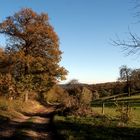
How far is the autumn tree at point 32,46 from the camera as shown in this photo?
144ft

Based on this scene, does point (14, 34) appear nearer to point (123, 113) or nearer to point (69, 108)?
point (69, 108)

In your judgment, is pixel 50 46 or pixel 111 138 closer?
pixel 111 138

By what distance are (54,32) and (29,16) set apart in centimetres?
396

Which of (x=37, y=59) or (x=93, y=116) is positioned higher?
(x=37, y=59)

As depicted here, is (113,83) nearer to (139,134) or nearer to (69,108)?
(69,108)

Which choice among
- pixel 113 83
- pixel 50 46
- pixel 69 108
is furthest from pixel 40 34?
pixel 113 83

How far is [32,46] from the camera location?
44.6 metres

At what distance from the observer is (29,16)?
44.6 m

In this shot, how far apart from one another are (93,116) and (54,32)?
21.5 m

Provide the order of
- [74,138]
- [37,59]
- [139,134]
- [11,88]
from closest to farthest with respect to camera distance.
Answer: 1. [74,138]
2. [139,134]
3. [11,88]
4. [37,59]

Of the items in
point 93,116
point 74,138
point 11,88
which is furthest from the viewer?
point 11,88

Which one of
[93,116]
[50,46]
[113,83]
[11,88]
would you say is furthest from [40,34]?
[113,83]

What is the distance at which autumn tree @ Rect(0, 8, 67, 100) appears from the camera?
43969mm

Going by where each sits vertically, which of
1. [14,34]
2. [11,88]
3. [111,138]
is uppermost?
[14,34]
